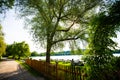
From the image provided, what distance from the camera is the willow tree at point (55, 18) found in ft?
81.4

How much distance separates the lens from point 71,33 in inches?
1148

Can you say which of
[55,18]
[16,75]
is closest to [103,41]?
[16,75]

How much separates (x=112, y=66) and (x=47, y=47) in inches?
788

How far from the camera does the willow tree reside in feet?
81.4

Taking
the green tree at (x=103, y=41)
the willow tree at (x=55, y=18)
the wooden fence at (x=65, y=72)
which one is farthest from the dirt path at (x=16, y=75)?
the green tree at (x=103, y=41)

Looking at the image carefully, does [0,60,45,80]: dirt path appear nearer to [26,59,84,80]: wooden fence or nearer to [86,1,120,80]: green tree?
[26,59,84,80]: wooden fence

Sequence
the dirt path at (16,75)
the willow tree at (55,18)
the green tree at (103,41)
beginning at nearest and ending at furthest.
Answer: the green tree at (103,41) → the dirt path at (16,75) → the willow tree at (55,18)

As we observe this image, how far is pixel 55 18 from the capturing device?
89.6 feet

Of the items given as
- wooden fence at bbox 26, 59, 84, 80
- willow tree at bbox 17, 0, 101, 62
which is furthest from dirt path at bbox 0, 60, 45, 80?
willow tree at bbox 17, 0, 101, 62

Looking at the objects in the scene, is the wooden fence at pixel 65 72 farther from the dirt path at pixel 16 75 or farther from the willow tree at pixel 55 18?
the willow tree at pixel 55 18

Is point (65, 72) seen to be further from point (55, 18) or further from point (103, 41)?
point (55, 18)

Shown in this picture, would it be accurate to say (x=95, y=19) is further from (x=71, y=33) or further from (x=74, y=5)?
(x=71, y=33)

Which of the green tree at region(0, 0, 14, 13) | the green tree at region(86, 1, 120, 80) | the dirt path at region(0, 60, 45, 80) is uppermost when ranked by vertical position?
the green tree at region(0, 0, 14, 13)

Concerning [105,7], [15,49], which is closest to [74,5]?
[105,7]
